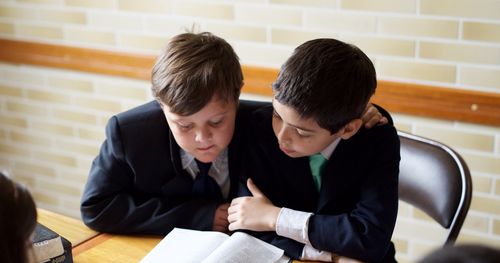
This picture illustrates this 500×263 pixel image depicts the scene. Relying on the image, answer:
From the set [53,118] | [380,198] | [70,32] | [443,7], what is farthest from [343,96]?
[53,118]

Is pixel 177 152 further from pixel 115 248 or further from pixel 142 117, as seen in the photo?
pixel 115 248

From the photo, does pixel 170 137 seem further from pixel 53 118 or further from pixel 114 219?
pixel 53 118

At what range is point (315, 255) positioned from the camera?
1.38 meters

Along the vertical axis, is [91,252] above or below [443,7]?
below

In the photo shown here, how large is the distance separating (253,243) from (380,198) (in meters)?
0.30

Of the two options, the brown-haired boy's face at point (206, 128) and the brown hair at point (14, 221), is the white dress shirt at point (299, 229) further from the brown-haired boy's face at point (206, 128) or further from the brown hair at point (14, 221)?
the brown hair at point (14, 221)

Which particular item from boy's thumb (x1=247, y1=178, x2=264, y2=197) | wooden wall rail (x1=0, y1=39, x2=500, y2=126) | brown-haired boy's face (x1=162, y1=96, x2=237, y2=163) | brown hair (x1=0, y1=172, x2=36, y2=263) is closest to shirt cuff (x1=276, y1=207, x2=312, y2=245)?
boy's thumb (x1=247, y1=178, x2=264, y2=197)

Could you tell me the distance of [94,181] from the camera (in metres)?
1.55

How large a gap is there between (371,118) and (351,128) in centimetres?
9

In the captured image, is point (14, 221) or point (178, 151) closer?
point (14, 221)

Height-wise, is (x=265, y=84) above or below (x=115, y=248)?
above

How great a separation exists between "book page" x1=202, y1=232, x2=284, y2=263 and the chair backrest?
1.56 ft

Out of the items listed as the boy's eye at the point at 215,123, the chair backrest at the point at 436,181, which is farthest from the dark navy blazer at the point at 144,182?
the chair backrest at the point at 436,181

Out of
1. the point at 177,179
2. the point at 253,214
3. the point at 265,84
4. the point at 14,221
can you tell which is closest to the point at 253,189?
the point at 253,214
